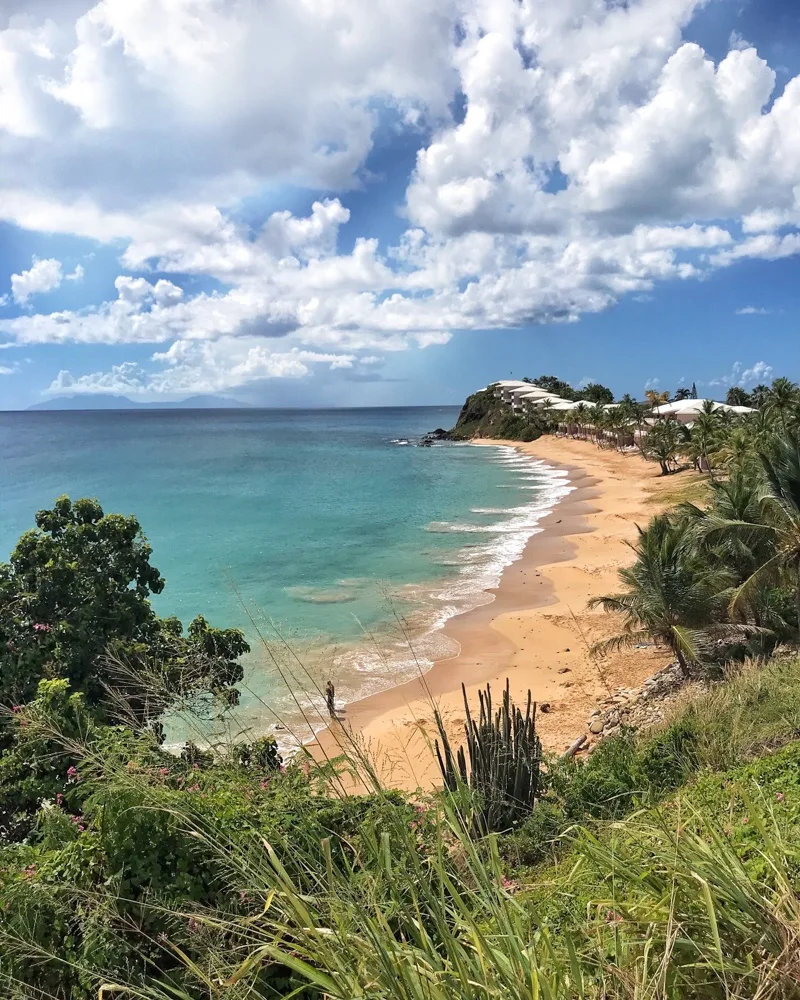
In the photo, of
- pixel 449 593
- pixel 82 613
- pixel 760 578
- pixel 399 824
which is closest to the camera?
pixel 399 824

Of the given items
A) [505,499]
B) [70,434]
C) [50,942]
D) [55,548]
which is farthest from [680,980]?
[70,434]

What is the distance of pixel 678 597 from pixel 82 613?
464 inches

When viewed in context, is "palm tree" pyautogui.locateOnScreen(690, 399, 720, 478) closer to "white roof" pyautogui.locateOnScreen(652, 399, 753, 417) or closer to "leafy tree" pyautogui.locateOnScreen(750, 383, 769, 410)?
"white roof" pyautogui.locateOnScreen(652, 399, 753, 417)

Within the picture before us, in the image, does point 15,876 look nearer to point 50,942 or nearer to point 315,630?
point 50,942

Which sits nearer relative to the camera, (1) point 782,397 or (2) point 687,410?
(1) point 782,397

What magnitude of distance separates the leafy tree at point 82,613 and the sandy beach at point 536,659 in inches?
126

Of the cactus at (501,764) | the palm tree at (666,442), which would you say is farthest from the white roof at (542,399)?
the cactus at (501,764)

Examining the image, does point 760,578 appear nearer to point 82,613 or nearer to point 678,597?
point 678,597

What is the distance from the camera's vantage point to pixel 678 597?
14000 millimetres

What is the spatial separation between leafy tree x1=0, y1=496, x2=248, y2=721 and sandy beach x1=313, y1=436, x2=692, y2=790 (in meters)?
3.21

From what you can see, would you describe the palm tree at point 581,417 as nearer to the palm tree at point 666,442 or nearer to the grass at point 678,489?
the palm tree at point 666,442

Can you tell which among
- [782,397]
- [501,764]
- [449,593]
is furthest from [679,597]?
[782,397]

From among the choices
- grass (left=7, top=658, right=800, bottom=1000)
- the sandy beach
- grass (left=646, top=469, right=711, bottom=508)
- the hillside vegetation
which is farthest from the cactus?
grass (left=646, top=469, right=711, bottom=508)

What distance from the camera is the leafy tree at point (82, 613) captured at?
903cm
